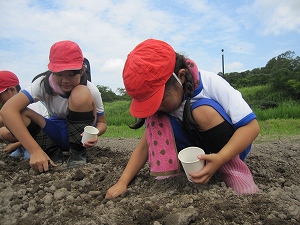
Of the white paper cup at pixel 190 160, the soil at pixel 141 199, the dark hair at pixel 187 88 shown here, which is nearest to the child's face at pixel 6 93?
the soil at pixel 141 199

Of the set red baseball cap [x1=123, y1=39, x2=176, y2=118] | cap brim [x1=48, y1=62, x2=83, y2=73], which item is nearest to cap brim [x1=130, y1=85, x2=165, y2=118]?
red baseball cap [x1=123, y1=39, x2=176, y2=118]

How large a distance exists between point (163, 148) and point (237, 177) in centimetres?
40

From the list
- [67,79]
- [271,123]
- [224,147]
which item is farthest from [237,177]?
[271,123]

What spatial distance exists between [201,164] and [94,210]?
51 centimetres

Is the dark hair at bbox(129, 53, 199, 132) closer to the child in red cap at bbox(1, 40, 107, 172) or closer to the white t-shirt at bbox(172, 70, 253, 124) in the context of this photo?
the white t-shirt at bbox(172, 70, 253, 124)

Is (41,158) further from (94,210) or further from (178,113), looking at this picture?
(178,113)

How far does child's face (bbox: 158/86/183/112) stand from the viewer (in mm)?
1610

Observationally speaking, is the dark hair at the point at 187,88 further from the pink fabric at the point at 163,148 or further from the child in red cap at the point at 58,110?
the child in red cap at the point at 58,110

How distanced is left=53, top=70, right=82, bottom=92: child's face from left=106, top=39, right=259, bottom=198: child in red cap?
73 centimetres

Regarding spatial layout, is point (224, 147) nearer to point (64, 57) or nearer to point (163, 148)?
point (163, 148)

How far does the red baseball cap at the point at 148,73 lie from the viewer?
1493 millimetres

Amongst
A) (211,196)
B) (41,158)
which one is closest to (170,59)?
(211,196)

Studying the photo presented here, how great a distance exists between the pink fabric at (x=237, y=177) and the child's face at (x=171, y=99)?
0.40m

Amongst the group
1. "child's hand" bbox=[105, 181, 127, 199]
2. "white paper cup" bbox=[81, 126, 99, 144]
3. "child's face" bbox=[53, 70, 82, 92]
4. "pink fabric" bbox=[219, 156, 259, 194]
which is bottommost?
"child's hand" bbox=[105, 181, 127, 199]
